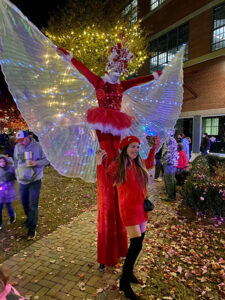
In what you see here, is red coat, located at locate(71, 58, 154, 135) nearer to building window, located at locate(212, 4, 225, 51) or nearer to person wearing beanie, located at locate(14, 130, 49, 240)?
person wearing beanie, located at locate(14, 130, 49, 240)

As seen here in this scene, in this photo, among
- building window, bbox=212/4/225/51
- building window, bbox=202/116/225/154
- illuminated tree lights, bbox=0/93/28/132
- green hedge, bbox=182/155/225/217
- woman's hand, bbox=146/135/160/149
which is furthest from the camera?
illuminated tree lights, bbox=0/93/28/132

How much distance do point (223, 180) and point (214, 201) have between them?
59 cm

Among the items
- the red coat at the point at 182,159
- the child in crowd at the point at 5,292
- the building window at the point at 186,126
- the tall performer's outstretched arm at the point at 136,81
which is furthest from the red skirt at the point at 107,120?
the building window at the point at 186,126

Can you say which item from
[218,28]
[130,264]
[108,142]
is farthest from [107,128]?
[218,28]

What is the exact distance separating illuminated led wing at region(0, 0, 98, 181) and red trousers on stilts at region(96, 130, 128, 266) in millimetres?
323

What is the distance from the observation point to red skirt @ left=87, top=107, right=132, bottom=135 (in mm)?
2752

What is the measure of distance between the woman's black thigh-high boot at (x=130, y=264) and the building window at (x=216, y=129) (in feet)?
47.1

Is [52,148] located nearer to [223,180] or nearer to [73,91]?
[73,91]

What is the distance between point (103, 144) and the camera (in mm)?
2967

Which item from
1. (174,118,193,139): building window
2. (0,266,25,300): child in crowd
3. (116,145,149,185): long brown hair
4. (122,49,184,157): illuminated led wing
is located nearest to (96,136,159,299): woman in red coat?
(116,145,149,185): long brown hair

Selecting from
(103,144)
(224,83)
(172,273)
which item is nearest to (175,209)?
(172,273)

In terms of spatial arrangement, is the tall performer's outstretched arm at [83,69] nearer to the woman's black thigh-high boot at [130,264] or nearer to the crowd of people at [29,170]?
the crowd of people at [29,170]

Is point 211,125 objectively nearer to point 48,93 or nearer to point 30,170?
point 30,170

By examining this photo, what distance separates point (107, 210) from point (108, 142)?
92 cm
